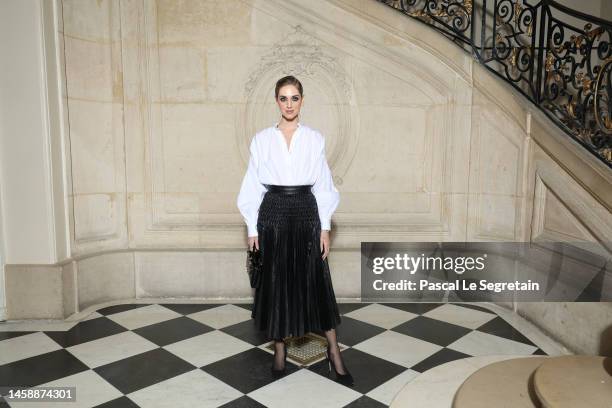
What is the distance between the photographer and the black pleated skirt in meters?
2.51

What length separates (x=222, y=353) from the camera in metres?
2.89

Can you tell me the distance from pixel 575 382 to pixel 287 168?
5.59ft

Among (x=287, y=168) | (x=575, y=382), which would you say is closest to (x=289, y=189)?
(x=287, y=168)

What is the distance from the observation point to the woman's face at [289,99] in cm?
238

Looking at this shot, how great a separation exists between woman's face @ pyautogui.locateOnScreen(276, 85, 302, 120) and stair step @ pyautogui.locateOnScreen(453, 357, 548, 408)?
165 cm

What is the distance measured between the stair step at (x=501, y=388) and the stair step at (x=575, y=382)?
0.31 ft

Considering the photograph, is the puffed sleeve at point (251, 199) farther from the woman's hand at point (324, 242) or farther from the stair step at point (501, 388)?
the stair step at point (501, 388)

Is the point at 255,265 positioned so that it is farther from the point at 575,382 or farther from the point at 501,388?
the point at 575,382

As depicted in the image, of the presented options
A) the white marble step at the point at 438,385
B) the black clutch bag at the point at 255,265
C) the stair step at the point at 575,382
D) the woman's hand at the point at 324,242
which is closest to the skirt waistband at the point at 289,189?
the woman's hand at the point at 324,242

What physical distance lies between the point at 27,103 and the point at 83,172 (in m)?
0.67

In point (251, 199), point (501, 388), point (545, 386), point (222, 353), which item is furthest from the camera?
point (222, 353)

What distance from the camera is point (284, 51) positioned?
3.88m

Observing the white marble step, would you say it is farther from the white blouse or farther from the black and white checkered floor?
the white blouse

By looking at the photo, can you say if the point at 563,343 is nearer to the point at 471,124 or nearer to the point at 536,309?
the point at 536,309
